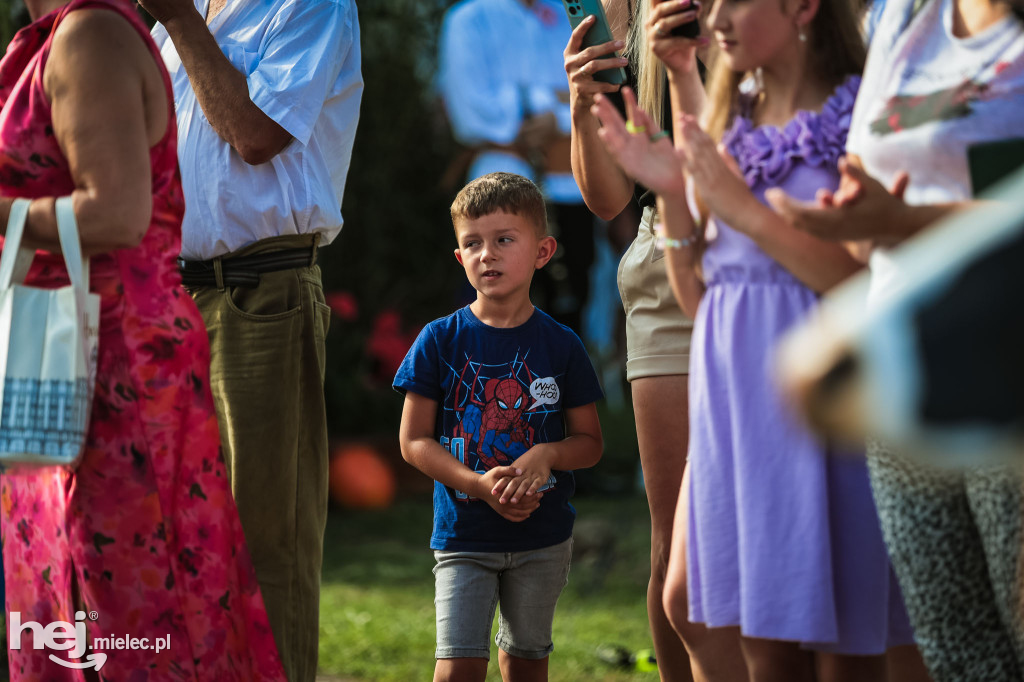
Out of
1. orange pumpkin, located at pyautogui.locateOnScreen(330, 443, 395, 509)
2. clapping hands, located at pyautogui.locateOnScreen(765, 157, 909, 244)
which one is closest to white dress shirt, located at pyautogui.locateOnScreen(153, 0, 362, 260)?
clapping hands, located at pyautogui.locateOnScreen(765, 157, 909, 244)

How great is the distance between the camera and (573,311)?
6.49 metres

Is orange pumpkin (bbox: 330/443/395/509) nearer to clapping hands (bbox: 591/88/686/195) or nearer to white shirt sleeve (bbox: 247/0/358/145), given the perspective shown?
white shirt sleeve (bbox: 247/0/358/145)

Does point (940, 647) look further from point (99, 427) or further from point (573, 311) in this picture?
point (573, 311)

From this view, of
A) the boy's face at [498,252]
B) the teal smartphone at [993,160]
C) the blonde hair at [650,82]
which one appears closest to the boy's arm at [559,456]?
the boy's face at [498,252]

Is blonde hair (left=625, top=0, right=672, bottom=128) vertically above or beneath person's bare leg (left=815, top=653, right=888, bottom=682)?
above

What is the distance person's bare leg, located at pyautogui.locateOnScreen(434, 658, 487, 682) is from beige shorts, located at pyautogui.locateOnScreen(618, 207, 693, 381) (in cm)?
73

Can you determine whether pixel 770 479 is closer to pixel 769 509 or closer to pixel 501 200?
pixel 769 509

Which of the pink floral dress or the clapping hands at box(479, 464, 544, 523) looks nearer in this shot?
the pink floral dress

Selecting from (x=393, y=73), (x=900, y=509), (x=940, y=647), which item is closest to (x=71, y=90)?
(x=900, y=509)

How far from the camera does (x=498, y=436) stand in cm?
273

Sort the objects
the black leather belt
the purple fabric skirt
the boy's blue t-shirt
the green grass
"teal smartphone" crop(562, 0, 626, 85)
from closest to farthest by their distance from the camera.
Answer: the purple fabric skirt
"teal smartphone" crop(562, 0, 626, 85)
the boy's blue t-shirt
the black leather belt
the green grass

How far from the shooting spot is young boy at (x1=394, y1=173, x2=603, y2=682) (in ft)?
8.79

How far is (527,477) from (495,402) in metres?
0.22
